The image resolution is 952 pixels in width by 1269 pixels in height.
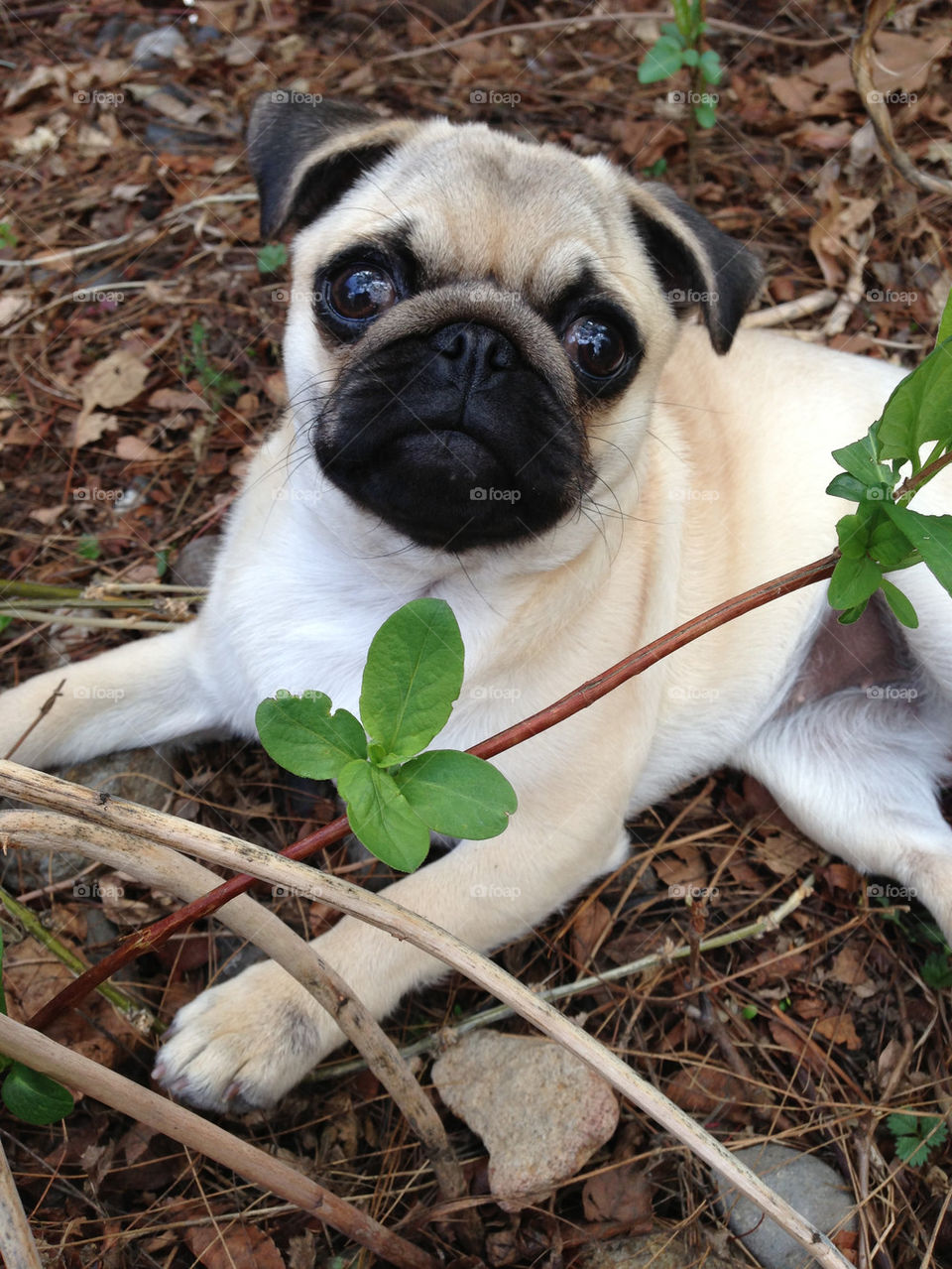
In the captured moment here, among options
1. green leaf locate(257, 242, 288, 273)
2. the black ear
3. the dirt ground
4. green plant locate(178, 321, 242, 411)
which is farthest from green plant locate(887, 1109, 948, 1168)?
green leaf locate(257, 242, 288, 273)

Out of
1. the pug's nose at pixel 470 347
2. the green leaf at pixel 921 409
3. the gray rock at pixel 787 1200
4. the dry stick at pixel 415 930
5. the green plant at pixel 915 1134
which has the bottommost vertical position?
the gray rock at pixel 787 1200

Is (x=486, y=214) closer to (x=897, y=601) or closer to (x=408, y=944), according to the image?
(x=897, y=601)

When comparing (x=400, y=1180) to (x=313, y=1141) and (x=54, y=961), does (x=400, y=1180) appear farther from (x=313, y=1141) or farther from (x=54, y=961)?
(x=54, y=961)

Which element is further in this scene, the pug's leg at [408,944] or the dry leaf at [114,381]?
the dry leaf at [114,381]

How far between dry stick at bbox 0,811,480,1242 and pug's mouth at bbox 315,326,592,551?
1.27 metres

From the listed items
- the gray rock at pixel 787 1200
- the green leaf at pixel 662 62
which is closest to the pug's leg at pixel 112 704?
the gray rock at pixel 787 1200

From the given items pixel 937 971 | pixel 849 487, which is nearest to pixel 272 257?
pixel 849 487

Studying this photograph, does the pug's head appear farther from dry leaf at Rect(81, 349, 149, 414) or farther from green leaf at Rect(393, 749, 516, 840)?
dry leaf at Rect(81, 349, 149, 414)

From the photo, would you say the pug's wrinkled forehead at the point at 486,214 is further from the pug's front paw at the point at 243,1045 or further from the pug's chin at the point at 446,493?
the pug's front paw at the point at 243,1045

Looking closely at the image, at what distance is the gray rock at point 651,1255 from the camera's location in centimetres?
275

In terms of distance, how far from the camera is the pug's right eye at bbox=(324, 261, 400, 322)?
3.00 meters

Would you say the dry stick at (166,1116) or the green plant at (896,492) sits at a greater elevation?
the green plant at (896,492)

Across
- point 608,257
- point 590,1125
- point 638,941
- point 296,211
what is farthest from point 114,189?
point 590,1125

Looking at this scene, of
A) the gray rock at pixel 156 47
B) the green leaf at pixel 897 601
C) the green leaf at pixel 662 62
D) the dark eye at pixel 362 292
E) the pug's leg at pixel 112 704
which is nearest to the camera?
the green leaf at pixel 897 601
